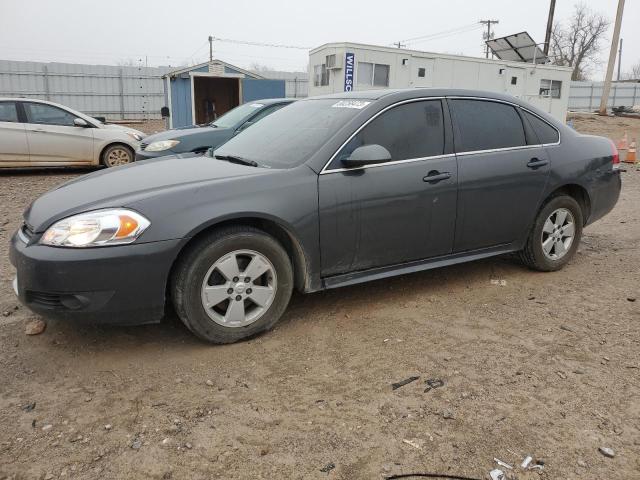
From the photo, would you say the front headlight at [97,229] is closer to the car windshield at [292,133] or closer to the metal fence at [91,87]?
the car windshield at [292,133]

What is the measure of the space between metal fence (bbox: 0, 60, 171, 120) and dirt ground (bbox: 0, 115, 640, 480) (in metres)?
28.5

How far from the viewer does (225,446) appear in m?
2.41

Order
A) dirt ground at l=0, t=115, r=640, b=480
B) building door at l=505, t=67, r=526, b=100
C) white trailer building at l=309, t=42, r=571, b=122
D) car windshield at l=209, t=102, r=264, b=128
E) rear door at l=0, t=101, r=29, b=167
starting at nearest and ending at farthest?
dirt ground at l=0, t=115, r=640, b=480, car windshield at l=209, t=102, r=264, b=128, rear door at l=0, t=101, r=29, b=167, white trailer building at l=309, t=42, r=571, b=122, building door at l=505, t=67, r=526, b=100

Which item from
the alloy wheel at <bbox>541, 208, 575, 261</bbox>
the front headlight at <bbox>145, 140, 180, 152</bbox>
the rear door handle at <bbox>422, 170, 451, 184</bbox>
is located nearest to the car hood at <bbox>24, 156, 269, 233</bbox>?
the rear door handle at <bbox>422, 170, 451, 184</bbox>

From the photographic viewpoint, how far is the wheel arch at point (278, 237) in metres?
3.17

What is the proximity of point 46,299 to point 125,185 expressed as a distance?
84 cm

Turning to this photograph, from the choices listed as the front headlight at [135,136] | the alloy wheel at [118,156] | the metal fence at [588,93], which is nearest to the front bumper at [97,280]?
the alloy wheel at [118,156]

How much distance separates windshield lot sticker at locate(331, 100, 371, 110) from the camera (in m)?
3.87

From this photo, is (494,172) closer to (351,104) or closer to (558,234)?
(558,234)

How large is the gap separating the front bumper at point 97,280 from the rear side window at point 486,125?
241 cm

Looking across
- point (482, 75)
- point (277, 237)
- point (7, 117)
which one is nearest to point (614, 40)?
point (482, 75)

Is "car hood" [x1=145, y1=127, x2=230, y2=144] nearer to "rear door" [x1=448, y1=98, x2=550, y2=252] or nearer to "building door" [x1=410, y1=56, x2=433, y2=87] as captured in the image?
"rear door" [x1=448, y1=98, x2=550, y2=252]

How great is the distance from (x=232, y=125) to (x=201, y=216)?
581 cm

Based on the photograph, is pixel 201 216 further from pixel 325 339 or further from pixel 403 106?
pixel 403 106
